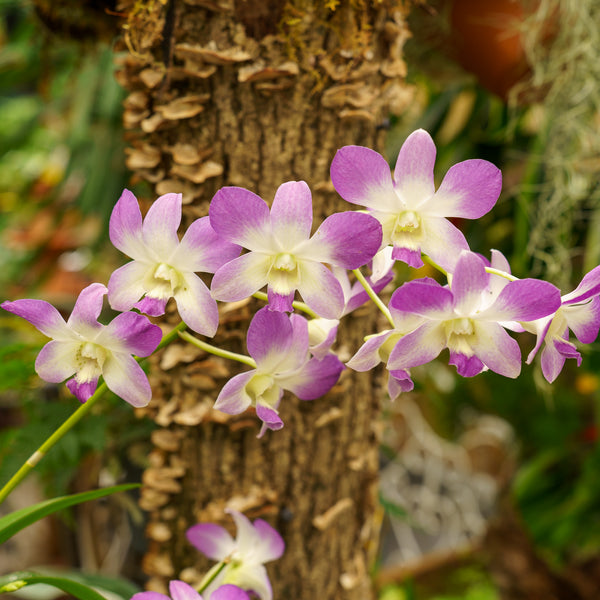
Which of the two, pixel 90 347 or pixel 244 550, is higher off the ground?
pixel 90 347

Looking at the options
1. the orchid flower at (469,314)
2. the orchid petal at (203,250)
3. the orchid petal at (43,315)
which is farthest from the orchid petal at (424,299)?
the orchid petal at (43,315)

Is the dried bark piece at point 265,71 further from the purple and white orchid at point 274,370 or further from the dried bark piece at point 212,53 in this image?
the purple and white orchid at point 274,370

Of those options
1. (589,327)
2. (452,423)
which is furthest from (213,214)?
(452,423)

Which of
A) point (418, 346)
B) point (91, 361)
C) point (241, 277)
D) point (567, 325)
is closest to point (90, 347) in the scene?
point (91, 361)

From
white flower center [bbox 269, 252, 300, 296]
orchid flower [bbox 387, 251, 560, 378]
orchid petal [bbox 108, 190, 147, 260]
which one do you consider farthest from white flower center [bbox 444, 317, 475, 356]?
orchid petal [bbox 108, 190, 147, 260]

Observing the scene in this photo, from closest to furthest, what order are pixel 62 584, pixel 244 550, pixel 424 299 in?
1. pixel 424 299
2. pixel 62 584
3. pixel 244 550

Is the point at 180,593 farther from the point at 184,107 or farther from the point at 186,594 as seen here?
the point at 184,107

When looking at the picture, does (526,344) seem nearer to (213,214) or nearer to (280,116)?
(280,116)

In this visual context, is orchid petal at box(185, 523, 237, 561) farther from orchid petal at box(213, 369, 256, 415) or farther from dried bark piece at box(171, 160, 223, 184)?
dried bark piece at box(171, 160, 223, 184)
